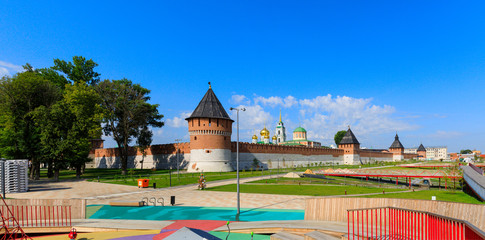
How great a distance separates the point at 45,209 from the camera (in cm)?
1276

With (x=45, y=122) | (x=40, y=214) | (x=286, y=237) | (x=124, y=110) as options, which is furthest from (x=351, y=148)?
(x=40, y=214)

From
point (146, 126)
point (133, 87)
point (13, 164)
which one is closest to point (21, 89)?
point (13, 164)

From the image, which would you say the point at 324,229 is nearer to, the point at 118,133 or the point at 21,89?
the point at 21,89

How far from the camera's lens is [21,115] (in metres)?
37.5

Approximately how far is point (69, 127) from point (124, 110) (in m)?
12.1

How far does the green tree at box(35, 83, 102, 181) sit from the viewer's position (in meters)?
35.2

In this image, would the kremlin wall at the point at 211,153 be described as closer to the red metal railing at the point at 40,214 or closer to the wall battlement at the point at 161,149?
the wall battlement at the point at 161,149

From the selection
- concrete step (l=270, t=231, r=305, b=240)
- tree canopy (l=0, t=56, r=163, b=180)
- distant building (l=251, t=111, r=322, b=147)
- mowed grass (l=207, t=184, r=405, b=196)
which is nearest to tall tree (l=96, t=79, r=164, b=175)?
tree canopy (l=0, t=56, r=163, b=180)

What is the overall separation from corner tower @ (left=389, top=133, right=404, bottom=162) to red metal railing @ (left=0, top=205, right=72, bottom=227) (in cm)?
14075

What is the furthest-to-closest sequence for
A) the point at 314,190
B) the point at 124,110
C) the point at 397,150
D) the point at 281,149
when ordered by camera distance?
the point at 397,150 < the point at 281,149 < the point at 124,110 < the point at 314,190

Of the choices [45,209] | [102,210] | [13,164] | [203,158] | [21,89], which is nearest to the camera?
[45,209]

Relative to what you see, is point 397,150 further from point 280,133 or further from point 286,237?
point 286,237

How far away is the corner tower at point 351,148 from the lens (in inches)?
3908

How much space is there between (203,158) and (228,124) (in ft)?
26.6
